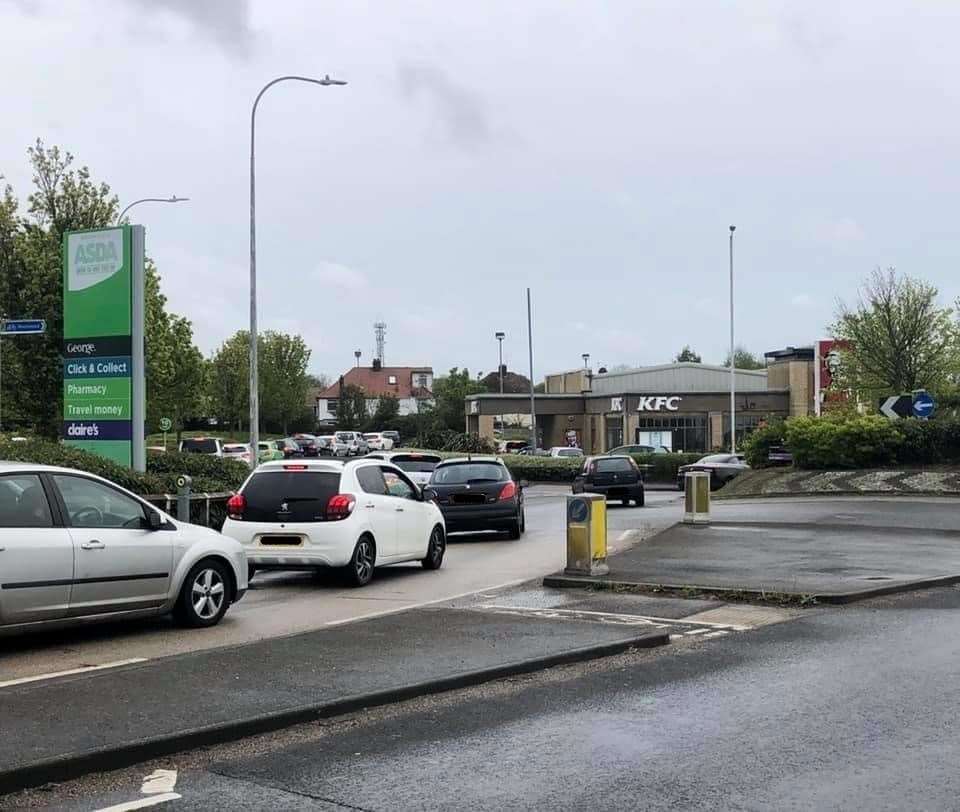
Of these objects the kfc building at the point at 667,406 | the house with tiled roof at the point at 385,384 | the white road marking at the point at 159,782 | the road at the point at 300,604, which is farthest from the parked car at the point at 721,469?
the house with tiled roof at the point at 385,384

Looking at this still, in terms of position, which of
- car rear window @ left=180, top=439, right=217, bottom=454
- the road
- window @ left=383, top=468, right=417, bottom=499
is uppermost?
car rear window @ left=180, top=439, right=217, bottom=454

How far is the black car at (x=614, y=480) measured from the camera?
30.5 m

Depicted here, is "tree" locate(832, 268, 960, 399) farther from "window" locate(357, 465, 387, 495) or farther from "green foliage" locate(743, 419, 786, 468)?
"window" locate(357, 465, 387, 495)

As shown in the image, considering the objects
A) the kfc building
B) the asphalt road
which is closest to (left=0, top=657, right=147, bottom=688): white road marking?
the asphalt road

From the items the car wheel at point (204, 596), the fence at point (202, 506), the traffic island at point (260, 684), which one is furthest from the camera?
the fence at point (202, 506)

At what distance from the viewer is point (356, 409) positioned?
106812 millimetres

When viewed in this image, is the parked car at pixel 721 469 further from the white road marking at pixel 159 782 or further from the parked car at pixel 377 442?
the parked car at pixel 377 442

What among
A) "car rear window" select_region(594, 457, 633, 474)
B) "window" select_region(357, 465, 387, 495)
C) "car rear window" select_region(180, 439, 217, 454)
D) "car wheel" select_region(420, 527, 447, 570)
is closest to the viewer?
"window" select_region(357, 465, 387, 495)

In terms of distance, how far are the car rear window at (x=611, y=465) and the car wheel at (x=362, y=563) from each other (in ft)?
57.2

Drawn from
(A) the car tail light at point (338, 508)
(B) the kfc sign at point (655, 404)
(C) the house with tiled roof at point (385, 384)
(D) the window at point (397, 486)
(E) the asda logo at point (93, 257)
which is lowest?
(A) the car tail light at point (338, 508)

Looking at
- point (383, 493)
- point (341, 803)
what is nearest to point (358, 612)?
point (383, 493)

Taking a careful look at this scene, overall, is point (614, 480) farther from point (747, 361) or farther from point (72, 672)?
point (747, 361)

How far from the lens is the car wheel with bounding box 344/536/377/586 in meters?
13.4

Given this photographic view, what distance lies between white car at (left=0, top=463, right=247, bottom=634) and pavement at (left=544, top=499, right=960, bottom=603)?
4367mm
